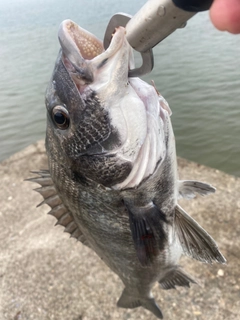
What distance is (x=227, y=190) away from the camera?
3.88 m

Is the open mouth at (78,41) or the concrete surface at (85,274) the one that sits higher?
the open mouth at (78,41)

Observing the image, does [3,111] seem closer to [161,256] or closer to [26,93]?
[26,93]

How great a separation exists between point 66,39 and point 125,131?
0.44 meters

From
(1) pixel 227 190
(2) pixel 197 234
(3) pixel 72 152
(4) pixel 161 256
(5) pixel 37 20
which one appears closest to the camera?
(3) pixel 72 152

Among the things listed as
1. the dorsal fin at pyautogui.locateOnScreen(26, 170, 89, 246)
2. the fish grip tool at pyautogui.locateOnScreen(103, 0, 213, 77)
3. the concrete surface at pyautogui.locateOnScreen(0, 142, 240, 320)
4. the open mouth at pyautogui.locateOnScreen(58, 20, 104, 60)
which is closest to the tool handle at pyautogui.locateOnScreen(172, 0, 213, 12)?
the fish grip tool at pyautogui.locateOnScreen(103, 0, 213, 77)

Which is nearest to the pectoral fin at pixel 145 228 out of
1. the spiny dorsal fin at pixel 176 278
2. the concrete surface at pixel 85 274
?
the spiny dorsal fin at pixel 176 278

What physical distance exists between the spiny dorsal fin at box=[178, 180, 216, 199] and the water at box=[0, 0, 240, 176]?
3786mm

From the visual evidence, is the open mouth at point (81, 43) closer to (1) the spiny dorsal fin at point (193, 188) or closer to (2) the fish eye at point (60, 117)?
→ (2) the fish eye at point (60, 117)

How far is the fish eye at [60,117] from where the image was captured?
1466mm

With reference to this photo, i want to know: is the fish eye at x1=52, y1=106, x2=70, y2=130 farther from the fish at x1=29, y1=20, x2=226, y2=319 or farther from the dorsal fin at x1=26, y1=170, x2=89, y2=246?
the dorsal fin at x1=26, y1=170, x2=89, y2=246

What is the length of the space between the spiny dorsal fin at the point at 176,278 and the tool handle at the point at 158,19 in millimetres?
1634

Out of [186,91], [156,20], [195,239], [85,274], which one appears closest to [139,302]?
[195,239]

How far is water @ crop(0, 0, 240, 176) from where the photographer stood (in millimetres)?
6370

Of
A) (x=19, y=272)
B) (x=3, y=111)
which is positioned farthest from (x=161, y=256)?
(x=3, y=111)
